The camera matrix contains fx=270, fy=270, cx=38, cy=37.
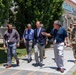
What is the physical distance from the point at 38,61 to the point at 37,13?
705 centimetres

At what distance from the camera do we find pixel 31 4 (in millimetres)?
18281

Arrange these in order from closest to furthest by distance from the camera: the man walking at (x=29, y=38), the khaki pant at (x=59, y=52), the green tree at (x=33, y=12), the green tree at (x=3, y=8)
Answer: the khaki pant at (x=59, y=52)
the man walking at (x=29, y=38)
the green tree at (x=3, y=8)
the green tree at (x=33, y=12)

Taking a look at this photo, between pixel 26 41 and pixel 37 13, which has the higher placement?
pixel 37 13

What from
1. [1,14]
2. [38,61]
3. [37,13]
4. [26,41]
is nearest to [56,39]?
[38,61]

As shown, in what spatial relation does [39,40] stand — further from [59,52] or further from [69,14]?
[69,14]

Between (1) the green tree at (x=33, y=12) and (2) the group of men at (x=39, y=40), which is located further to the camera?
(1) the green tree at (x=33, y=12)

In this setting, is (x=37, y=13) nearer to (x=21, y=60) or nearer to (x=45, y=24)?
(x=45, y=24)

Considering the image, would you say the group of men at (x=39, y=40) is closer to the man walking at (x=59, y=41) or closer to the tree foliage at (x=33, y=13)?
the man walking at (x=59, y=41)

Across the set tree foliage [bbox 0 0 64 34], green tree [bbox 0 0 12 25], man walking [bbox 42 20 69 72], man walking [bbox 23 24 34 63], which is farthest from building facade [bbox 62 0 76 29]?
man walking [bbox 42 20 69 72]

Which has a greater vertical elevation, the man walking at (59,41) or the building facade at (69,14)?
the building facade at (69,14)

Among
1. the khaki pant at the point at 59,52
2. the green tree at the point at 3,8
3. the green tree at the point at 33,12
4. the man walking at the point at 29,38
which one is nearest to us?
the khaki pant at the point at 59,52

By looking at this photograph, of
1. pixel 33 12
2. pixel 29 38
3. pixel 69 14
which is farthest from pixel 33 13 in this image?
pixel 69 14

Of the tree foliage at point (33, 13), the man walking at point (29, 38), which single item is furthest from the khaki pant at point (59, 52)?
the tree foliage at point (33, 13)

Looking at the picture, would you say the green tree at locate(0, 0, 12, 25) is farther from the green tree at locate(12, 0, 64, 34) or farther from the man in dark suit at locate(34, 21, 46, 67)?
the green tree at locate(12, 0, 64, 34)
